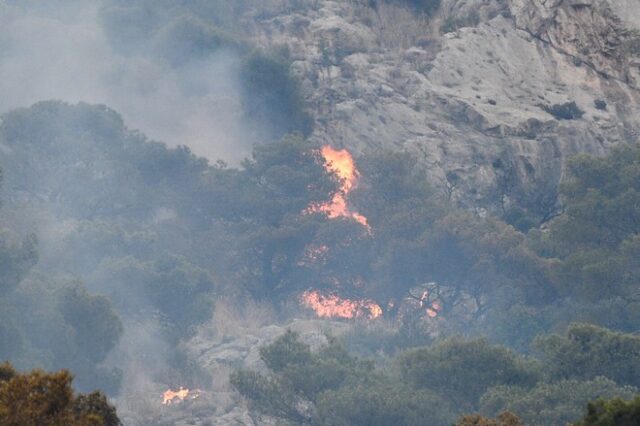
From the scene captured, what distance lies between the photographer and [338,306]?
55906mm

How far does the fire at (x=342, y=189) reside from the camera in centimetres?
5944

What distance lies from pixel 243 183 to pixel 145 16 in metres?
22.3

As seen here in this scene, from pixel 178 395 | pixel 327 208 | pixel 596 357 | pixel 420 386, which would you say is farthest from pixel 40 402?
pixel 327 208

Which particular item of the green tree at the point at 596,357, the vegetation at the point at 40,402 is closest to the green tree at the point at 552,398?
the green tree at the point at 596,357

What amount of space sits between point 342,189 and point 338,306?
22.2 feet

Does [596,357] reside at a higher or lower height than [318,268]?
lower

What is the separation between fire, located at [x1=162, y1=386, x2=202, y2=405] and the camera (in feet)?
144

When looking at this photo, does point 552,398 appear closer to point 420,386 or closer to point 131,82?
point 420,386

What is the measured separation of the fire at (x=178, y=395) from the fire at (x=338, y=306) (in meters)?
11.3

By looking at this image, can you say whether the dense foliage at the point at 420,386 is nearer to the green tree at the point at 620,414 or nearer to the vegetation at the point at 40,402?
the green tree at the point at 620,414

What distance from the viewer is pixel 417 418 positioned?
37312 millimetres

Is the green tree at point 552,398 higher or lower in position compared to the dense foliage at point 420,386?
lower

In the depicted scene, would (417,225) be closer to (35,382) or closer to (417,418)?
(417,418)

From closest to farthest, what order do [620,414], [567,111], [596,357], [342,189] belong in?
[620,414] < [596,357] < [342,189] < [567,111]
